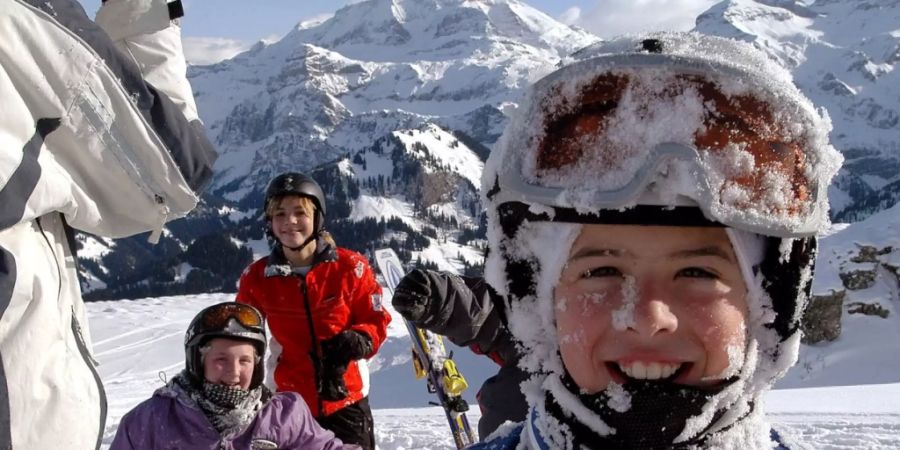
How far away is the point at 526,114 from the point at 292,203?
263 cm

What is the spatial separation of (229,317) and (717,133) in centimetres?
242

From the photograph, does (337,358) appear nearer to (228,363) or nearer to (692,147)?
(228,363)

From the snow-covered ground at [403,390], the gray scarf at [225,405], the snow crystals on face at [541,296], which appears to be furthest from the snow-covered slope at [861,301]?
the snow crystals on face at [541,296]

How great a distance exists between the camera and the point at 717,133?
48.8 inches

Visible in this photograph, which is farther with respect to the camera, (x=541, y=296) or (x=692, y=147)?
(x=541, y=296)

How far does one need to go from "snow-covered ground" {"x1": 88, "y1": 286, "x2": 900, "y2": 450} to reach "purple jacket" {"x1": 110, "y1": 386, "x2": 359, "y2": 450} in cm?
65

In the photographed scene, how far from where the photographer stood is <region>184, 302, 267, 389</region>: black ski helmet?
10.0 ft

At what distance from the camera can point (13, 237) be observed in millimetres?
1584

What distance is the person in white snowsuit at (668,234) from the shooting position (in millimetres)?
1161

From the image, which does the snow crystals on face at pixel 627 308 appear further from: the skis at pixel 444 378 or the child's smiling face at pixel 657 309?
the skis at pixel 444 378

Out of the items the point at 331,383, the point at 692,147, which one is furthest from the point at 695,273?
the point at 331,383

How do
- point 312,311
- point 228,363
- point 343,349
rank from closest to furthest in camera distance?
point 228,363 < point 343,349 < point 312,311

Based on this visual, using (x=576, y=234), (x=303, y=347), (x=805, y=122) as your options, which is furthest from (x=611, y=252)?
(x=303, y=347)

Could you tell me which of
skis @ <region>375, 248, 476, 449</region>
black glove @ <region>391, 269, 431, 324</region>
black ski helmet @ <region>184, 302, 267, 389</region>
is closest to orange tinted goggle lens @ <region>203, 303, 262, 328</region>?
black ski helmet @ <region>184, 302, 267, 389</region>
